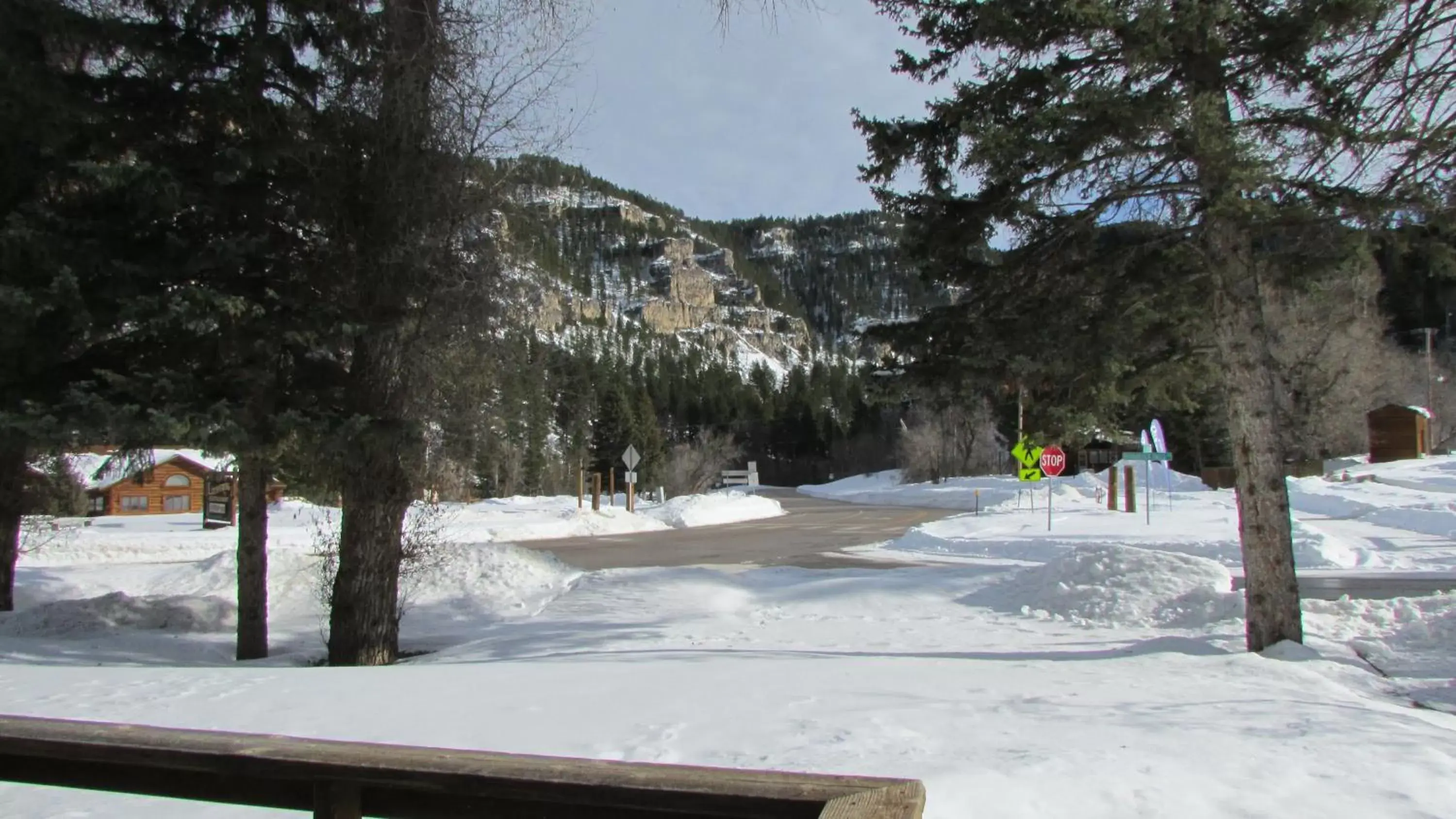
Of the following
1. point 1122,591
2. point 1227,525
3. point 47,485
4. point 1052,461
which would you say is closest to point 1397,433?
point 1227,525

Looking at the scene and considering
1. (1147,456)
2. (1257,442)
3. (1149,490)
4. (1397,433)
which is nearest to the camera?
(1257,442)

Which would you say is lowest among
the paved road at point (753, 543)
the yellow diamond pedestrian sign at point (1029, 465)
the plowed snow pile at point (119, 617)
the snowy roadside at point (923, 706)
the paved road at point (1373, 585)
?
the paved road at point (753, 543)

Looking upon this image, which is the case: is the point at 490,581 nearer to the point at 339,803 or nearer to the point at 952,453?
the point at 339,803

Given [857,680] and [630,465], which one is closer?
[857,680]

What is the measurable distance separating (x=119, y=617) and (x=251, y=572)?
2820 mm

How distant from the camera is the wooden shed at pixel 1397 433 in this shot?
39.0m

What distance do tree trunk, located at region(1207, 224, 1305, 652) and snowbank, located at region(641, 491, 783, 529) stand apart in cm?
2594

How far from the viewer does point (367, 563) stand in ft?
33.4

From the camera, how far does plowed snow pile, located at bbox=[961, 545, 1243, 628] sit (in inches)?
440

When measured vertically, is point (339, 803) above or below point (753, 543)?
above

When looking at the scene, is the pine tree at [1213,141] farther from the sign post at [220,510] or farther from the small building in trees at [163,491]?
the small building in trees at [163,491]

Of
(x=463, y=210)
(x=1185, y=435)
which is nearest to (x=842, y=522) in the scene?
(x=463, y=210)

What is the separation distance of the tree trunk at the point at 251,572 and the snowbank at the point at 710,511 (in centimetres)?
2289

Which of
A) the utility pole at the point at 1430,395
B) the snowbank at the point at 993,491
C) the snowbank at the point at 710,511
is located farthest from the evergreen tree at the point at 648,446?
the utility pole at the point at 1430,395
